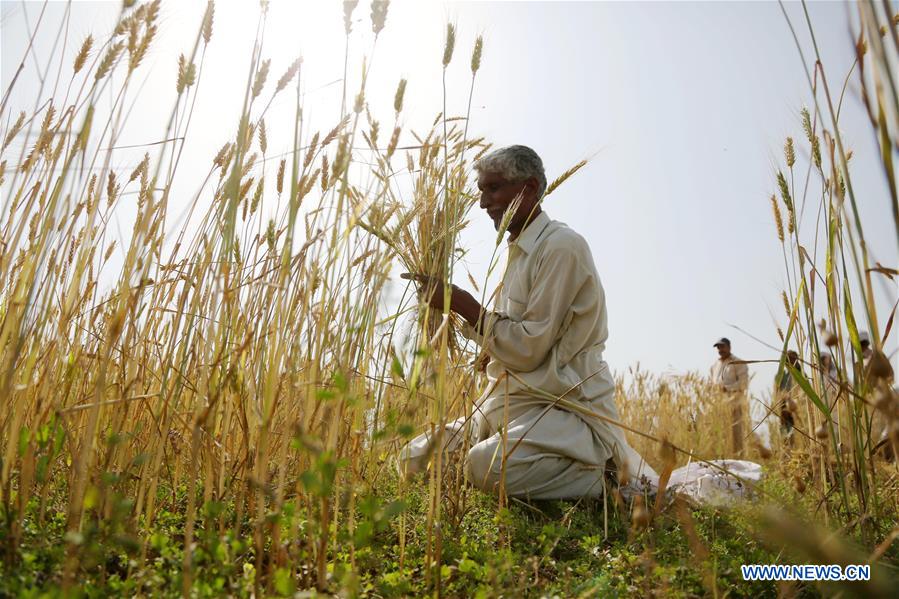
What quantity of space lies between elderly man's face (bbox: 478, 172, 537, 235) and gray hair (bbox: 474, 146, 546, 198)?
0.02m

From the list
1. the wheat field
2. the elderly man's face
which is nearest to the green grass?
the wheat field

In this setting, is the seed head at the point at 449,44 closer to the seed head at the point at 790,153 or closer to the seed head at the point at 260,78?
the seed head at the point at 260,78

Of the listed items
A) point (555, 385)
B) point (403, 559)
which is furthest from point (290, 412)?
point (555, 385)

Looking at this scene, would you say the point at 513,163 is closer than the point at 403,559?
No

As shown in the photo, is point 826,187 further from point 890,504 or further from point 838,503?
point 890,504

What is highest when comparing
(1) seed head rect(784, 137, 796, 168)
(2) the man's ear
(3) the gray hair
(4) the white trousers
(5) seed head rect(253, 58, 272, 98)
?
(3) the gray hair

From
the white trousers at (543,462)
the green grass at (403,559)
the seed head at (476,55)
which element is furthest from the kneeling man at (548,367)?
the seed head at (476,55)

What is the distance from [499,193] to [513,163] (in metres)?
0.13

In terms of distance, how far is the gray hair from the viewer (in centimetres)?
249

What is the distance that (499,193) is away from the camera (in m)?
2.50

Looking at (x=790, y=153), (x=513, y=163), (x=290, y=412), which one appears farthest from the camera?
(x=513, y=163)

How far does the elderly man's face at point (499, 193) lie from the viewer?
250 centimetres

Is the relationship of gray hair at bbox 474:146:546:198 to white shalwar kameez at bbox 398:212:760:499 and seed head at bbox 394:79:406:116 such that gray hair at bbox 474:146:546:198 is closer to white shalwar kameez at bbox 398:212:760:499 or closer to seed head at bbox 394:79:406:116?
white shalwar kameez at bbox 398:212:760:499

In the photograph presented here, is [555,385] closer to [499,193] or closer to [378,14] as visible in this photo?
[499,193]
